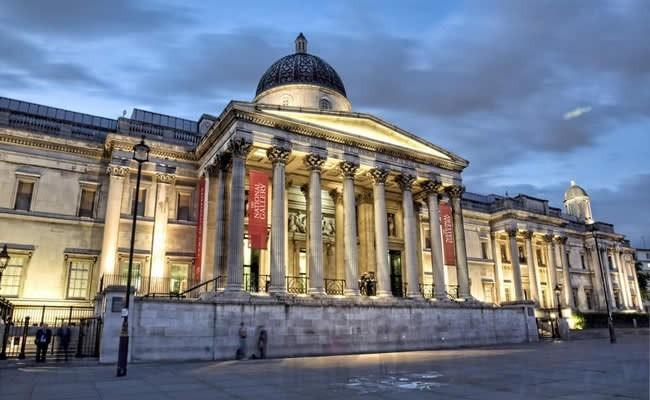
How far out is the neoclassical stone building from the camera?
75.5 feet

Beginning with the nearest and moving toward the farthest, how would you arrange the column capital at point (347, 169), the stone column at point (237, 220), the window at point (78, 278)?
the stone column at point (237, 220)
the window at point (78, 278)
the column capital at point (347, 169)

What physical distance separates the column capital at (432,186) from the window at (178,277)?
15852mm

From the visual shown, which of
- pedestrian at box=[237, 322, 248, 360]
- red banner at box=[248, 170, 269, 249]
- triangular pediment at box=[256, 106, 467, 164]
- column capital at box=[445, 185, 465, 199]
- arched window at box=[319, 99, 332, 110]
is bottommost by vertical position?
pedestrian at box=[237, 322, 248, 360]

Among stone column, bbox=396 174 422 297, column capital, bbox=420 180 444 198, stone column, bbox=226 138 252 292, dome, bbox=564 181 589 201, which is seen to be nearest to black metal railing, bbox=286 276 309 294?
stone column, bbox=396 174 422 297

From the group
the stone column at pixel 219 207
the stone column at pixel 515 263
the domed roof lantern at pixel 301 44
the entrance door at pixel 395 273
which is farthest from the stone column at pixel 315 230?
the stone column at pixel 515 263

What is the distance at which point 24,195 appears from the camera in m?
24.6

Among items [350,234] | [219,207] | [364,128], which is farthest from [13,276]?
[364,128]

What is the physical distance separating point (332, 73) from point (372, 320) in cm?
1888

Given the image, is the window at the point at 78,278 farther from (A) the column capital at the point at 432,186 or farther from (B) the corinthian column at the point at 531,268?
(B) the corinthian column at the point at 531,268

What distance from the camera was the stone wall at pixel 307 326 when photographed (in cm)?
1761

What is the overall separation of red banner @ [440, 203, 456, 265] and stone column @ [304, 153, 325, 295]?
9513 millimetres

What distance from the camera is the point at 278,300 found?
67.4ft

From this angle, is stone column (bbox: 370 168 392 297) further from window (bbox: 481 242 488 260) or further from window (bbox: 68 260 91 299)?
window (bbox: 481 242 488 260)

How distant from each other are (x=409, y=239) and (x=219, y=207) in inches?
450
